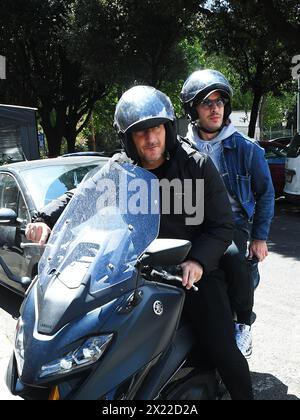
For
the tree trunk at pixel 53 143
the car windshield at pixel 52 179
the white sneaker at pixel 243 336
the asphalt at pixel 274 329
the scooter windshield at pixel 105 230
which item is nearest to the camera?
the scooter windshield at pixel 105 230

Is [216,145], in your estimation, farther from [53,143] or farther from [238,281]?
[53,143]

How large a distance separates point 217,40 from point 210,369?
1652 cm

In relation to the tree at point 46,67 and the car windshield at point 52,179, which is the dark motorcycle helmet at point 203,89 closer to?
the car windshield at point 52,179

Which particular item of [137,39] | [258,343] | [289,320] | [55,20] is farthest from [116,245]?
[55,20]

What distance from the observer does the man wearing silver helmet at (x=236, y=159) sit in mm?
3221

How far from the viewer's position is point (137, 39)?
1562cm

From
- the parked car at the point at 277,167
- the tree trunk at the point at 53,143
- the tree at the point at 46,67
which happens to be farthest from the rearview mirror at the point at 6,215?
the tree trunk at the point at 53,143

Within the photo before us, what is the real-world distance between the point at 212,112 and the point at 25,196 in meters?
2.57

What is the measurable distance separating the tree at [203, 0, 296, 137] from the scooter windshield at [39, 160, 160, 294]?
11.7 metres

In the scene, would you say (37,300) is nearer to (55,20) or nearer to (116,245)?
(116,245)

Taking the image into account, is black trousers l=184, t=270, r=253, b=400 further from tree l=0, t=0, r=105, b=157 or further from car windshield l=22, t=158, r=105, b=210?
tree l=0, t=0, r=105, b=157

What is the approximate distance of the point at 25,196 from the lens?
5.22 metres

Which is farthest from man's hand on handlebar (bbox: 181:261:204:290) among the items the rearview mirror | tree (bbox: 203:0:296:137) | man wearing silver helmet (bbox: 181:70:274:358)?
tree (bbox: 203:0:296:137)

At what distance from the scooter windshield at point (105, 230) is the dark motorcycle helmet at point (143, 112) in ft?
0.62
